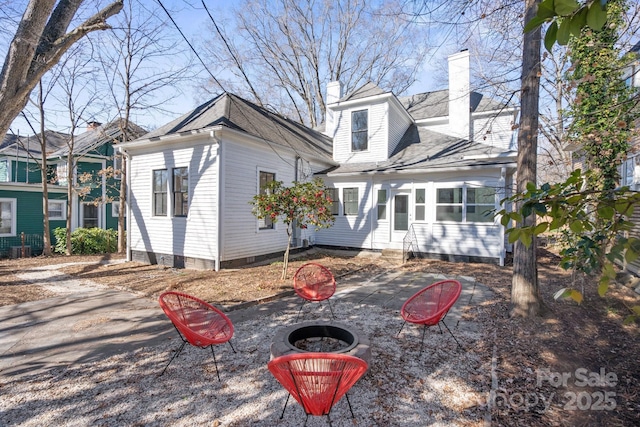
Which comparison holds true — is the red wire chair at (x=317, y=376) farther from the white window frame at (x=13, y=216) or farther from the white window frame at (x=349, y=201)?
the white window frame at (x=13, y=216)

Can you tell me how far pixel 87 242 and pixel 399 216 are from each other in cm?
1310

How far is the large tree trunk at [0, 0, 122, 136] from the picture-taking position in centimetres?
437

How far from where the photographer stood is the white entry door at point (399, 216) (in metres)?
11.8

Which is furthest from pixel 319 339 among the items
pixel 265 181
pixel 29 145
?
pixel 29 145

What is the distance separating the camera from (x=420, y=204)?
11.5 metres

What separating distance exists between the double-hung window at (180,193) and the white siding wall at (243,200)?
1.68 metres

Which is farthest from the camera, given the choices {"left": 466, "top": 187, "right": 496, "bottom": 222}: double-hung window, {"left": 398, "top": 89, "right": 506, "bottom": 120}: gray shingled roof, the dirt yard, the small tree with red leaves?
{"left": 398, "top": 89, "right": 506, "bottom": 120}: gray shingled roof

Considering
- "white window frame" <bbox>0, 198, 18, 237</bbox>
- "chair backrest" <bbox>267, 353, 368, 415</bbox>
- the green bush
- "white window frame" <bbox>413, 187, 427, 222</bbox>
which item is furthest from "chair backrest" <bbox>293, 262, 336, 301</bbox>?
"white window frame" <bbox>0, 198, 18, 237</bbox>

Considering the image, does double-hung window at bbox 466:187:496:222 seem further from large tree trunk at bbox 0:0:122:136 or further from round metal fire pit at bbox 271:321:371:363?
large tree trunk at bbox 0:0:122:136

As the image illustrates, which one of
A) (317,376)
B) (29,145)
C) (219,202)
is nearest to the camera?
(317,376)

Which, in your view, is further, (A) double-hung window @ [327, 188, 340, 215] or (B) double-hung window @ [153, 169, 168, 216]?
(A) double-hung window @ [327, 188, 340, 215]

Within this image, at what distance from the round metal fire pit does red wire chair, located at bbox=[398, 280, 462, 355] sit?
0.91 m

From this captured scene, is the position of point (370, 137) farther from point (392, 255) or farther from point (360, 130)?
point (392, 255)

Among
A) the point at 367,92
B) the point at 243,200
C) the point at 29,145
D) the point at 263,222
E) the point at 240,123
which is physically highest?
the point at 367,92
